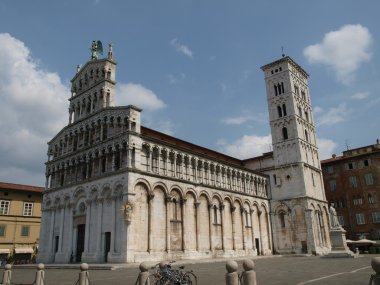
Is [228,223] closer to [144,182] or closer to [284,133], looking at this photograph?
[144,182]

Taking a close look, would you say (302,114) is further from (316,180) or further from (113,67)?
(113,67)

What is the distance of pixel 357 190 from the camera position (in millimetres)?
52406

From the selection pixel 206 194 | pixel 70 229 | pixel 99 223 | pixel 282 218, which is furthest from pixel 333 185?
pixel 70 229

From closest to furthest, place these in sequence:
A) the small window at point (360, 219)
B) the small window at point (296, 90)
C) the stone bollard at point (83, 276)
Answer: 1. the stone bollard at point (83, 276)
2. the small window at point (360, 219)
3. the small window at point (296, 90)

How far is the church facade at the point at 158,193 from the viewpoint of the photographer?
2906cm

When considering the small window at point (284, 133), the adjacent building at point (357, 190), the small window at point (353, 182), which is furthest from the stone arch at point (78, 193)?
the small window at point (353, 182)

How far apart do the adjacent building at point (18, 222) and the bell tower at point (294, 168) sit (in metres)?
33.0

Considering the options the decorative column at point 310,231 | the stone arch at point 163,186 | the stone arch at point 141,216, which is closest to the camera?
the stone arch at point 141,216

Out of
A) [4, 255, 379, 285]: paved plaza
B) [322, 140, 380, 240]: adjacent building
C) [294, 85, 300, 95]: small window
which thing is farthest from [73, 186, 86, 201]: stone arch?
[322, 140, 380, 240]: adjacent building

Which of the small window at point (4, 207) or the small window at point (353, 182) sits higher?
the small window at point (353, 182)

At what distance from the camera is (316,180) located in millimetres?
49125

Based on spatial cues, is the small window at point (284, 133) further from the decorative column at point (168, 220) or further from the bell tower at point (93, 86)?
the bell tower at point (93, 86)

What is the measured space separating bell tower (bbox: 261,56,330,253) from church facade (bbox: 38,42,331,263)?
5.9 inches

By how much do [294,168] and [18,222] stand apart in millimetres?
37899
